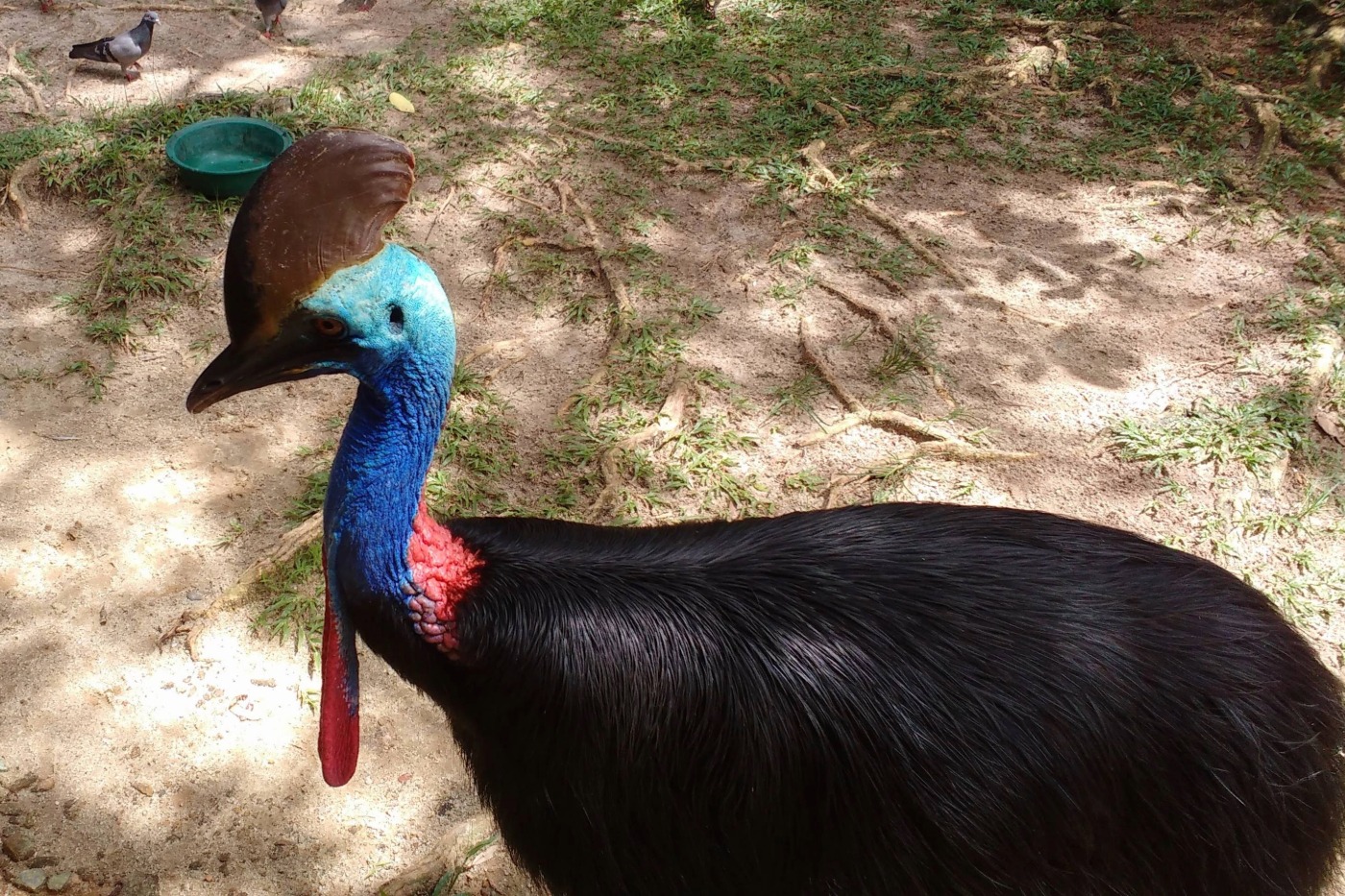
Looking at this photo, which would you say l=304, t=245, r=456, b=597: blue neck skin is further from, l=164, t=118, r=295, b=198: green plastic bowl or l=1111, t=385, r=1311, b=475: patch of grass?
l=164, t=118, r=295, b=198: green plastic bowl

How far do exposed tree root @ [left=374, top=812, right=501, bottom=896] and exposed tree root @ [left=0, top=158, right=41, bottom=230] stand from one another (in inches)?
134

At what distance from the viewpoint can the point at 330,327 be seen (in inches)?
62.9

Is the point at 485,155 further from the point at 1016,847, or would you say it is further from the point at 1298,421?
the point at 1016,847

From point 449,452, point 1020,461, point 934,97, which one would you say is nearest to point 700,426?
point 449,452

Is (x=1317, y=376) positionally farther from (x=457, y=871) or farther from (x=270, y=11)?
(x=270, y=11)

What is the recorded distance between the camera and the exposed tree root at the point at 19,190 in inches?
173

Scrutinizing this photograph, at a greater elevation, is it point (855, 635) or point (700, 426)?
point (855, 635)

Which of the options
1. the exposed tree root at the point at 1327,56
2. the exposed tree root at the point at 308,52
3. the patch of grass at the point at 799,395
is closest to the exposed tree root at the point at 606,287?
the patch of grass at the point at 799,395

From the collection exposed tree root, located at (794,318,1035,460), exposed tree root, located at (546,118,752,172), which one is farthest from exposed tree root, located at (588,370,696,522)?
exposed tree root, located at (546,118,752,172)

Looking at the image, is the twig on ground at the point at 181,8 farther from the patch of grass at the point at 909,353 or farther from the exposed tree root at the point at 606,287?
the patch of grass at the point at 909,353

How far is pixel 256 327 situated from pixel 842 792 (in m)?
1.21

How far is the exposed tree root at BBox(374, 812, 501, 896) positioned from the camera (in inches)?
97.3

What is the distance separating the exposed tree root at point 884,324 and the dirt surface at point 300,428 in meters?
0.05

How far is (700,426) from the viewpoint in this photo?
3.71m
